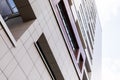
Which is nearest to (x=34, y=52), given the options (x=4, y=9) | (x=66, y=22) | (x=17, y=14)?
(x=17, y=14)

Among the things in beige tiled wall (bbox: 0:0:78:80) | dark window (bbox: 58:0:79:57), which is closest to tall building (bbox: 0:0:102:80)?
beige tiled wall (bbox: 0:0:78:80)

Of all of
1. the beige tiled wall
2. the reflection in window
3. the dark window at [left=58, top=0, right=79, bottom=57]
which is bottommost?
the dark window at [left=58, top=0, right=79, bottom=57]

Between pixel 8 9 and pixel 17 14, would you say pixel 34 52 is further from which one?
pixel 8 9

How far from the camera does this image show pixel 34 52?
14.2 meters

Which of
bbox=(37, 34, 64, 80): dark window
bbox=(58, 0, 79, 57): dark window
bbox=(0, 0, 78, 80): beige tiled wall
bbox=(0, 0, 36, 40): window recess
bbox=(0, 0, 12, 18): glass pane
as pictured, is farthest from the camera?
bbox=(58, 0, 79, 57): dark window

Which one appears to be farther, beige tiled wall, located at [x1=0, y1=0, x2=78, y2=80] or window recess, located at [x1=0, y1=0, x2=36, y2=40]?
window recess, located at [x1=0, y1=0, x2=36, y2=40]

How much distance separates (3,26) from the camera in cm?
1134

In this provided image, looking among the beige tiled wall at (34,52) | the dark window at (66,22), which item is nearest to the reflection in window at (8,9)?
the beige tiled wall at (34,52)

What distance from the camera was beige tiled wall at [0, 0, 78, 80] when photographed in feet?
36.9

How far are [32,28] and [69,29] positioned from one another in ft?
32.5

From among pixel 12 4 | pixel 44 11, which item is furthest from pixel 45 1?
pixel 12 4

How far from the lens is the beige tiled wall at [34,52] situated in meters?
11.2

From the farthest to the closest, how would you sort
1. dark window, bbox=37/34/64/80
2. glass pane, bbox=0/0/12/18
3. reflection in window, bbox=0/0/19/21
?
dark window, bbox=37/34/64/80
reflection in window, bbox=0/0/19/21
glass pane, bbox=0/0/12/18

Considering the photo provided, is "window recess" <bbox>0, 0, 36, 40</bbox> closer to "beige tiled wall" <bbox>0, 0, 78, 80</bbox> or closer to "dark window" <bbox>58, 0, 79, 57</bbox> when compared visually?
"beige tiled wall" <bbox>0, 0, 78, 80</bbox>
